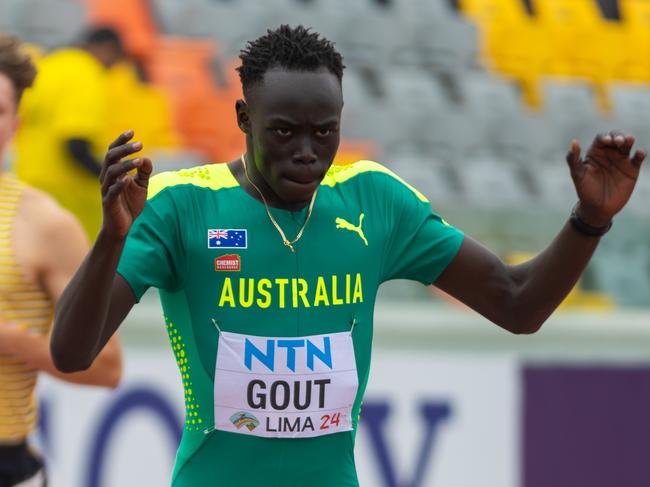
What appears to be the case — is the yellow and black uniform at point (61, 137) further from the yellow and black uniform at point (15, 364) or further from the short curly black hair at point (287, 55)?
the short curly black hair at point (287, 55)

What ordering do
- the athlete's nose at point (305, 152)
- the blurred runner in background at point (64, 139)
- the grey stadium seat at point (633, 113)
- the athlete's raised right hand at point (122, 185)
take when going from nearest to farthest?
the athlete's raised right hand at point (122, 185) → the athlete's nose at point (305, 152) → the blurred runner in background at point (64, 139) → the grey stadium seat at point (633, 113)

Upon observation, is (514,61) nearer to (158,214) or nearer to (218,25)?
(218,25)

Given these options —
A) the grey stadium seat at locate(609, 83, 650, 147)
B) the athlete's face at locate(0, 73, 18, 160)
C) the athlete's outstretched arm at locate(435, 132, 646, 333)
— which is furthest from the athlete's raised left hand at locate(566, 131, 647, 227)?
the grey stadium seat at locate(609, 83, 650, 147)

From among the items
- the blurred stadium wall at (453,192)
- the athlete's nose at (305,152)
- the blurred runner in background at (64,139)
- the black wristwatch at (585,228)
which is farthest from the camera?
the blurred runner in background at (64,139)

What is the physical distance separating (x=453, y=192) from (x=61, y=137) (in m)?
2.57

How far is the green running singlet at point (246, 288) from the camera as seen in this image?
284cm

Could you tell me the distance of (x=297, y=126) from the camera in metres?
2.67

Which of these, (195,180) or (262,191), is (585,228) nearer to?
(262,191)

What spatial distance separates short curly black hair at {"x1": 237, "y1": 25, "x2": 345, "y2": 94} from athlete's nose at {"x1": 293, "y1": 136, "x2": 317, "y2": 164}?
0.17 meters

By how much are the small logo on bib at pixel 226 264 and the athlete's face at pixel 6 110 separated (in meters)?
1.02

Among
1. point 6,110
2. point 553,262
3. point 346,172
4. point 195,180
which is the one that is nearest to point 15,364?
point 6,110

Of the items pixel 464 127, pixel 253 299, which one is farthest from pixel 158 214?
pixel 464 127

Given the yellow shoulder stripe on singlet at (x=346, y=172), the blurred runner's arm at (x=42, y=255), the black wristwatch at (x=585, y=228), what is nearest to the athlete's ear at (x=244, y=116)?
the yellow shoulder stripe on singlet at (x=346, y=172)

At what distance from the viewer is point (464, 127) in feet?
28.3
